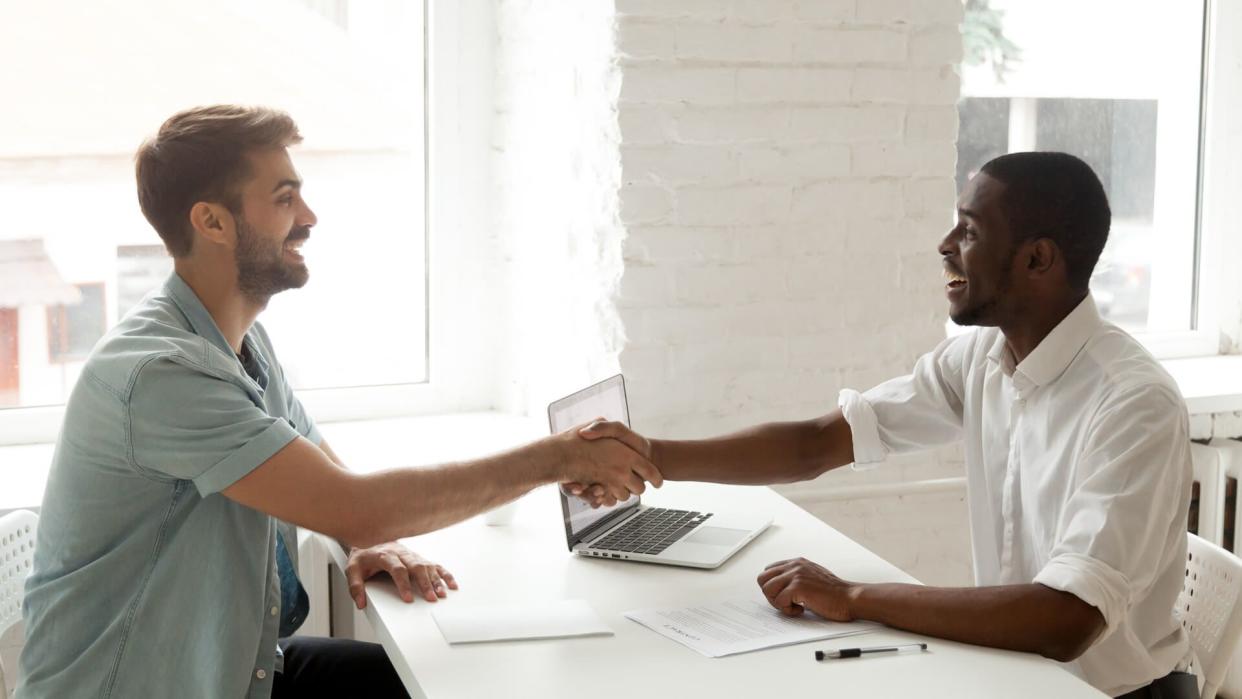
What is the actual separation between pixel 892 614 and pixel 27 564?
1334mm

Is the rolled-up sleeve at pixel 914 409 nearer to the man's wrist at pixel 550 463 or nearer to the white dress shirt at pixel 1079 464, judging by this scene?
the white dress shirt at pixel 1079 464

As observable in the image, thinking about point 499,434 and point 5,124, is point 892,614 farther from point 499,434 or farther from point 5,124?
point 5,124

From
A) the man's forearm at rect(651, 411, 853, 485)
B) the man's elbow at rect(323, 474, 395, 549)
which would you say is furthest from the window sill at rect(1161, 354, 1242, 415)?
the man's elbow at rect(323, 474, 395, 549)

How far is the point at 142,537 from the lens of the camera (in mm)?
1720

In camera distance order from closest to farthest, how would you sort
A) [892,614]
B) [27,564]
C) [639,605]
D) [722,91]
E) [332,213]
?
1. [892,614]
2. [639,605]
3. [27,564]
4. [722,91]
5. [332,213]

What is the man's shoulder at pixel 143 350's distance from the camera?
1678 mm

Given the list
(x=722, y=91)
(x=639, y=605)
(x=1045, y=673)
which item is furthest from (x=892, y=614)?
(x=722, y=91)

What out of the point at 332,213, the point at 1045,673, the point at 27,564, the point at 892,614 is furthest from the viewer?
the point at 332,213

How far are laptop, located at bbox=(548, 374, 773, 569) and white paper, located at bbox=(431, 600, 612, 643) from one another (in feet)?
0.73

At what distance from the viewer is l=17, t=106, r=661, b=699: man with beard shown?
1688 millimetres

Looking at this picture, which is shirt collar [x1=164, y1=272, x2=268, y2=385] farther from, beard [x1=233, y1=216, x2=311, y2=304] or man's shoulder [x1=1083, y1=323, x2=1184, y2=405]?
man's shoulder [x1=1083, y1=323, x2=1184, y2=405]

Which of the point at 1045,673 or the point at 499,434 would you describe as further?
the point at 499,434

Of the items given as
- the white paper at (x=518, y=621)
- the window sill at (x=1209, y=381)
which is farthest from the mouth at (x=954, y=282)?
the window sill at (x=1209, y=381)

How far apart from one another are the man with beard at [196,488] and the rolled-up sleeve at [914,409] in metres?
0.63
